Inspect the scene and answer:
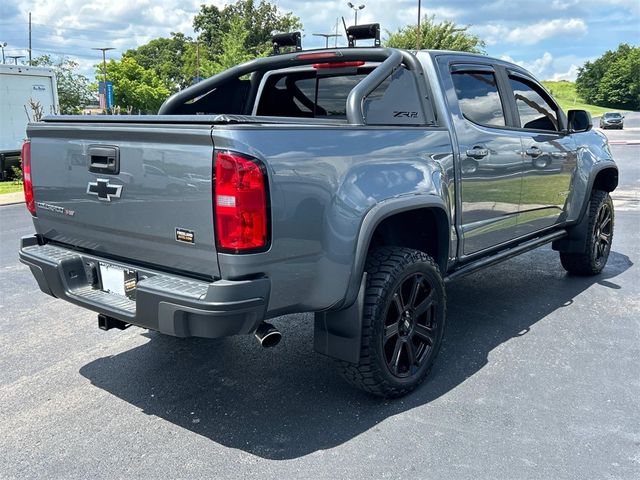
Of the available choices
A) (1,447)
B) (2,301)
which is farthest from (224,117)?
(2,301)

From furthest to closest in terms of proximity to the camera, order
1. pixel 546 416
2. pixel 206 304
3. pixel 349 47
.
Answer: pixel 349 47 < pixel 546 416 < pixel 206 304

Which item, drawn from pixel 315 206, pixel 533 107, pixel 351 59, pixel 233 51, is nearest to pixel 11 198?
pixel 351 59

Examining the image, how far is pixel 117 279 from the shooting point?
2930 mm

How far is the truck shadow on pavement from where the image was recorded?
116 inches

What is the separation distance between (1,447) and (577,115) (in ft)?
16.2

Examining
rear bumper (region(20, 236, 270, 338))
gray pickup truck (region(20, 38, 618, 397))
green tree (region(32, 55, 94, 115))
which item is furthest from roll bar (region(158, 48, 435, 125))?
green tree (region(32, 55, 94, 115))

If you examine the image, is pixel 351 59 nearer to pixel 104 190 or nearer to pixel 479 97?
pixel 479 97

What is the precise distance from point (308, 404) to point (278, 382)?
1.06ft

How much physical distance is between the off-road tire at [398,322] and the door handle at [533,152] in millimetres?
1484

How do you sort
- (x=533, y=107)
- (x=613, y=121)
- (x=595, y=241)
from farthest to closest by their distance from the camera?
(x=613, y=121) < (x=595, y=241) < (x=533, y=107)

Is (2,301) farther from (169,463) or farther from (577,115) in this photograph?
(577,115)

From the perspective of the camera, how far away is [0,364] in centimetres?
372

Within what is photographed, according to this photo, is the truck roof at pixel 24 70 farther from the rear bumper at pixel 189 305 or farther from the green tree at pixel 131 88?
the green tree at pixel 131 88

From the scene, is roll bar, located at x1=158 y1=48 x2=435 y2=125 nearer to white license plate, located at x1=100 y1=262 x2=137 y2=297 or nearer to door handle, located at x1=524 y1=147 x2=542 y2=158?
door handle, located at x1=524 y1=147 x2=542 y2=158
